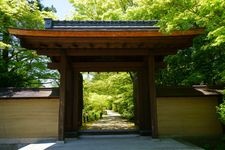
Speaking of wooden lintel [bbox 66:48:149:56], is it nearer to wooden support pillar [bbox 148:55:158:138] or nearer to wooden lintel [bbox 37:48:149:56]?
wooden lintel [bbox 37:48:149:56]

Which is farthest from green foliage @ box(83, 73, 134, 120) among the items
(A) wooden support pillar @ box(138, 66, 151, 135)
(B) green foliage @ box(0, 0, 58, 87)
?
(A) wooden support pillar @ box(138, 66, 151, 135)

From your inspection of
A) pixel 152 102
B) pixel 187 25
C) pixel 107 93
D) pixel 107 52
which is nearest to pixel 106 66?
pixel 107 52

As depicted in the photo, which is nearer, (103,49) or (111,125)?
(103,49)

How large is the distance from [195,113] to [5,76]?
30.8 ft

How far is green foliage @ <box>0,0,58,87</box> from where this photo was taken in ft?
49.0

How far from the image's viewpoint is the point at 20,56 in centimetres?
1672

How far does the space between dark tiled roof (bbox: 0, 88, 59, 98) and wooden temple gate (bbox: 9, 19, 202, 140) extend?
0.57 meters

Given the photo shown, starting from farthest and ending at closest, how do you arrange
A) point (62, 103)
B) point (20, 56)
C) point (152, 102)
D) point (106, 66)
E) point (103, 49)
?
point (20, 56), point (106, 66), point (103, 49), point (152, 102), point (62, 103)

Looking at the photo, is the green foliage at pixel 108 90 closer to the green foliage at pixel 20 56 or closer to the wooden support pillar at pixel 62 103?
the green foliage at pixel 20 56

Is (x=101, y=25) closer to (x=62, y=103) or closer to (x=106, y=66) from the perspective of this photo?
(x=106, y=66)

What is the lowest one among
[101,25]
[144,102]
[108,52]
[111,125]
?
[111,125]

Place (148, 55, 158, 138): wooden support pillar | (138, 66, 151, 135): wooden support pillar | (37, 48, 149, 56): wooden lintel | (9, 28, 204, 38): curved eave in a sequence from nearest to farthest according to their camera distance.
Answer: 1. (9, 28, 204, 38): curved eave
2. (148, 55, 158, 138): wooden support pillar
3. (37, 48, 149, 56): wooden lintel
4. (138, 66, 151, 135): wooden support pillar

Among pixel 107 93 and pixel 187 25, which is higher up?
pixel 187 25

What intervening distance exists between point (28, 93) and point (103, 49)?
3160 millimetres
